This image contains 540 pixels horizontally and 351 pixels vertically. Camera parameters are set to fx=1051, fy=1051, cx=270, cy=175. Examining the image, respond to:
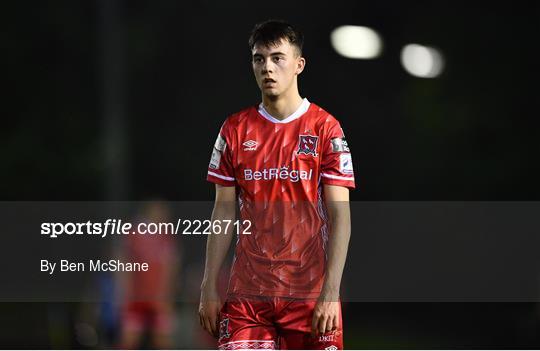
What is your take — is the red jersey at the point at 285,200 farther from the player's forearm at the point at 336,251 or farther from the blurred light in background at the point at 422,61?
the blurred light in background at the point at 422,61

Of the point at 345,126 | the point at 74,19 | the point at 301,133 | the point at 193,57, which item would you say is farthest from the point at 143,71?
the point at 301,133

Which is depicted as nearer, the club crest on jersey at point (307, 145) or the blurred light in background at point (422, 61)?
the club crest on jersey at point (307, 145)

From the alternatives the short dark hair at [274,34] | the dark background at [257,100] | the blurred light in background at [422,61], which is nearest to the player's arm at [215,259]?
the short dark hair at [274,34]

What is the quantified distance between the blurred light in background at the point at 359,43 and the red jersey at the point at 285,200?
8.15 meters

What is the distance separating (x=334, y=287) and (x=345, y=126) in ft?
25.0

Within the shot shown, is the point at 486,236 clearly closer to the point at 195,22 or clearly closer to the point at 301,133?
the point at 195,22

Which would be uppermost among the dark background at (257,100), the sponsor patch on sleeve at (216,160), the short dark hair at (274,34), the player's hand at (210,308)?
the dark background at (257,100)

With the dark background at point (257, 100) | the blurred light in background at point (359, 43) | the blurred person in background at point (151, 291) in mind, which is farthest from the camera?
the blurred light in background at point (359, 43)

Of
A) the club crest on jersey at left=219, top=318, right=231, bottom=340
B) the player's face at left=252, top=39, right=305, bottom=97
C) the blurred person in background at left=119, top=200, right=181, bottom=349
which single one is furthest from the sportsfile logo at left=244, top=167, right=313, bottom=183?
the blurred person in background at left=119, top=200, right=181, bottom=349

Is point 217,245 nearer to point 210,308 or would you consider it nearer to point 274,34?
point 210,308

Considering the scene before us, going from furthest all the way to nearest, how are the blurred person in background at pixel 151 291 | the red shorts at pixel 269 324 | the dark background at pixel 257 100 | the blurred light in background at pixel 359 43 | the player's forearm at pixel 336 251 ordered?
the blurred light in background at pixel 359 43, the dark background at pixel 257 100, the blurred person in background at pixel 151 291, the red shorts at pixel 269 324, the player's forearm at pixel 336 251

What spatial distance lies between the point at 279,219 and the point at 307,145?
0.39 metres

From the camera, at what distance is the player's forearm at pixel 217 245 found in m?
5.21

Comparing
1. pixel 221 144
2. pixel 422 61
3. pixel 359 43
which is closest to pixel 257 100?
pixel 359 43
